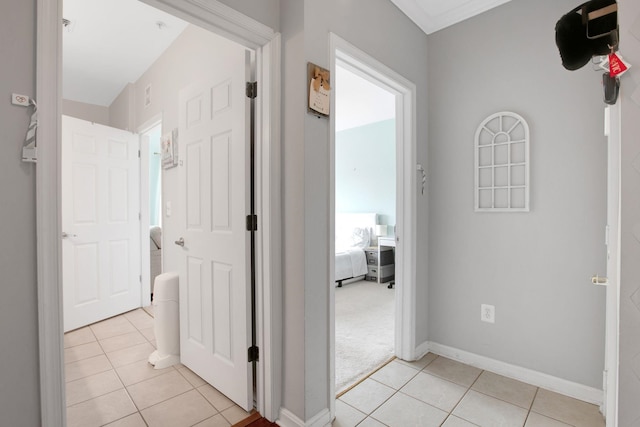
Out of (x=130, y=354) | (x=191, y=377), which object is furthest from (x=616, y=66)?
(x=130, y=354)

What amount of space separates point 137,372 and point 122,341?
2.27ft

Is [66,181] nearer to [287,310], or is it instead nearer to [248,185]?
[248,185]

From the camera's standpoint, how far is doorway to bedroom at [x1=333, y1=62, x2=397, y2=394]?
9.70 ft

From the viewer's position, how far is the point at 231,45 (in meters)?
1.89

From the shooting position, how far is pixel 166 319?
2.29m

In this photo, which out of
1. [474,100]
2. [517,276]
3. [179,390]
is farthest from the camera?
[474,100]

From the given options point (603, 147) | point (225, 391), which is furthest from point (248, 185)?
point (603, 147)

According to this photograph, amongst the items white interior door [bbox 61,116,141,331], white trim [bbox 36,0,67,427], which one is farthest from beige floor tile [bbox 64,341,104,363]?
white trim [bbox 36,0,67,427]

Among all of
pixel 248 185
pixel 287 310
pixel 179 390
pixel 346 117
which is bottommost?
pixel 179 390

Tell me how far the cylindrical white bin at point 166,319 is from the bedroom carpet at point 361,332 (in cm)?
128

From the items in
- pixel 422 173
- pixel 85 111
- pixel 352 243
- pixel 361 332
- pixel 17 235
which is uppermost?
pixel 85 111

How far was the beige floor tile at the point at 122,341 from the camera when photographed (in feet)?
8.52

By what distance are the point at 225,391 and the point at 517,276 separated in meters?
2.10

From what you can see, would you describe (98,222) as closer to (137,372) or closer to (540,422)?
(137,372)
